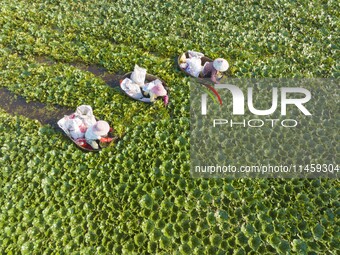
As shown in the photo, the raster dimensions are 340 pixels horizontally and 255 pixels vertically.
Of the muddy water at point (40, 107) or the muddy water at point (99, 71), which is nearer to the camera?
the muddy water at point (40, 107)

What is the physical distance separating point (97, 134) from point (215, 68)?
11.3ft

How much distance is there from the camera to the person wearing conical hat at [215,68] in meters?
8.44

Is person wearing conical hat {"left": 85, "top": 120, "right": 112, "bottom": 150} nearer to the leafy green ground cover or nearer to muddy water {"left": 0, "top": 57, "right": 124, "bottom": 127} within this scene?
the leafy green ground cover

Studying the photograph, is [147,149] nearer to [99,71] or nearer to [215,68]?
[215,68]

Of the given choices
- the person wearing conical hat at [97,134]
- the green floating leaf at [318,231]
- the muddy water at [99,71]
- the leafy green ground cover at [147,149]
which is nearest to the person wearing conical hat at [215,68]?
the leafy green ground cover at [147,149]

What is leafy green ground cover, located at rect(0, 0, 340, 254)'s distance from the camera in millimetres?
6422

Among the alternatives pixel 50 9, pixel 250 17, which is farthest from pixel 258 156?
pixel 50 9

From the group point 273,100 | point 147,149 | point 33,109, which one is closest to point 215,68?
point 273,100

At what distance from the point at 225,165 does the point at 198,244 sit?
1875mm

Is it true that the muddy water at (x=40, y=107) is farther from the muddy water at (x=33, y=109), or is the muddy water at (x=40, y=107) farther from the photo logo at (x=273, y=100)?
the photo logo at (x=273, y=100)

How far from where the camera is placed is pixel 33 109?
8.98 metres

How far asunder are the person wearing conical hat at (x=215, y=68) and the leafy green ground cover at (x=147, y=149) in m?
0.65

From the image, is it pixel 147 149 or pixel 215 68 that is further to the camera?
pixel 215 68

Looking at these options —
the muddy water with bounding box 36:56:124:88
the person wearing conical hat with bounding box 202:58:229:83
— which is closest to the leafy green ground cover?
the muddy water with bounding box 36:56:124:88
